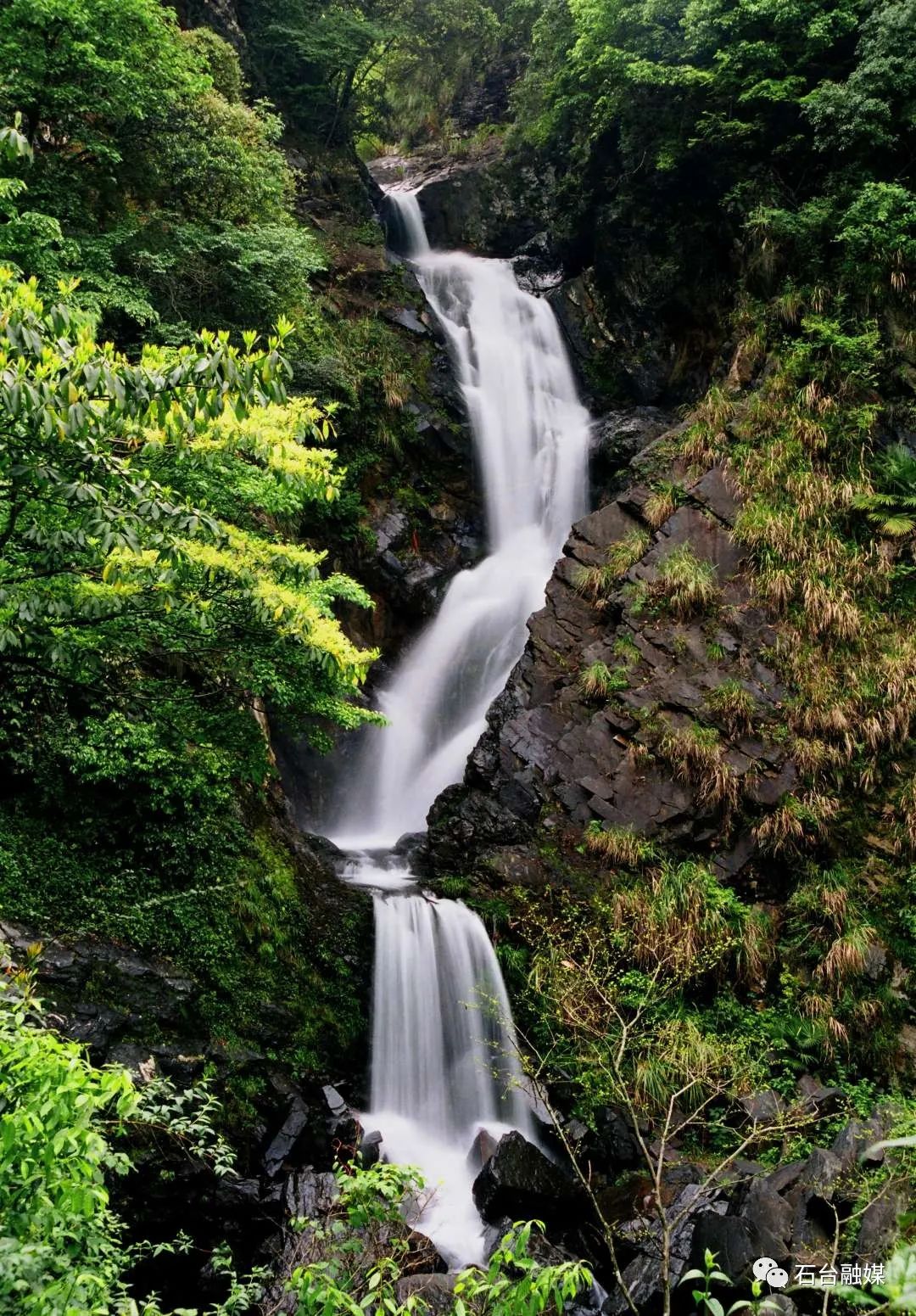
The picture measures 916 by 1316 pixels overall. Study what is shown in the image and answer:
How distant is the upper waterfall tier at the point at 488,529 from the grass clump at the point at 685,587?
3.10 meters

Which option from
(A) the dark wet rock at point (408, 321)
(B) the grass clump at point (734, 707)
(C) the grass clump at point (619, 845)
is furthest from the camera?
(A) the dark wet rock at point (408, 321)

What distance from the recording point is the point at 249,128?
12.9 metres

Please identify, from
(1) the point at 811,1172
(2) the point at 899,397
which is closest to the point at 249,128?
(2) the point at 899,397

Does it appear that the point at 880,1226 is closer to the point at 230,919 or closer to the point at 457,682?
the point at 230,919

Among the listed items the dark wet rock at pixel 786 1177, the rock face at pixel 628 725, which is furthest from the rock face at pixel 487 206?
the dark wet rock at pixel 786 1177

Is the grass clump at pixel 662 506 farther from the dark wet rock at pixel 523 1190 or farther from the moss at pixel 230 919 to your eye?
the dark wet rock at pixel 523 1190

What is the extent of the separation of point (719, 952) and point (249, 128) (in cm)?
1355

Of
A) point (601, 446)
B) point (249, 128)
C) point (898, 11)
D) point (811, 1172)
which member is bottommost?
point (811, 1172)

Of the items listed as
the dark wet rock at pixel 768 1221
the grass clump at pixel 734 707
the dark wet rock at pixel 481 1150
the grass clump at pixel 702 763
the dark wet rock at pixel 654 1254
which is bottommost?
the dark wet rock at pixel 481 1150

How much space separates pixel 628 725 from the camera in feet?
35.8

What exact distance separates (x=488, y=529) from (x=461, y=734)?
4596mm

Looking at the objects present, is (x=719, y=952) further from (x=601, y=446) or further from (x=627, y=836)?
(x=601, y=446)

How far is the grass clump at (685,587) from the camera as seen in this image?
11492mm

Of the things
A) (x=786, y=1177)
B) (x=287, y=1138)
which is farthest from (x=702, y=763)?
(x=287, y=1138)
